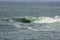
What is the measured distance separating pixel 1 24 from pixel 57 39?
1400 centimetres

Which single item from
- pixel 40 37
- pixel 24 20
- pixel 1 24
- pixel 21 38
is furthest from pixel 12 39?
pixel 24 20

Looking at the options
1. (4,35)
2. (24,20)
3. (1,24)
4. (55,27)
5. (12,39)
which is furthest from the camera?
(24,20)

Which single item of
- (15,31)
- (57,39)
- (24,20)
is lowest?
(57,39)

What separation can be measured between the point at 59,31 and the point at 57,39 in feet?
16.8

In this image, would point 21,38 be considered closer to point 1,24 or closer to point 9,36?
point 9,36

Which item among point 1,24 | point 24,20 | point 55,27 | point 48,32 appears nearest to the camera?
point 48,32

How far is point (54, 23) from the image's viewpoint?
44031 millimetres

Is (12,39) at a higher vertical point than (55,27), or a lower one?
lower

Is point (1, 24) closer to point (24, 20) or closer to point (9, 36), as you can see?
point (24, 20)

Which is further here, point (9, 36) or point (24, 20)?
point (24, 20)

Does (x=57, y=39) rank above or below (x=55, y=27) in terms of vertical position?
below

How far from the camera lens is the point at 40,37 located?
32.8m

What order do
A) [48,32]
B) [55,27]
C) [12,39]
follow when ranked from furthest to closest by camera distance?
[55,27] → [48,32] → [12,39]

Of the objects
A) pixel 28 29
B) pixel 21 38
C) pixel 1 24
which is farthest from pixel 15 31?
pixel 1 24
